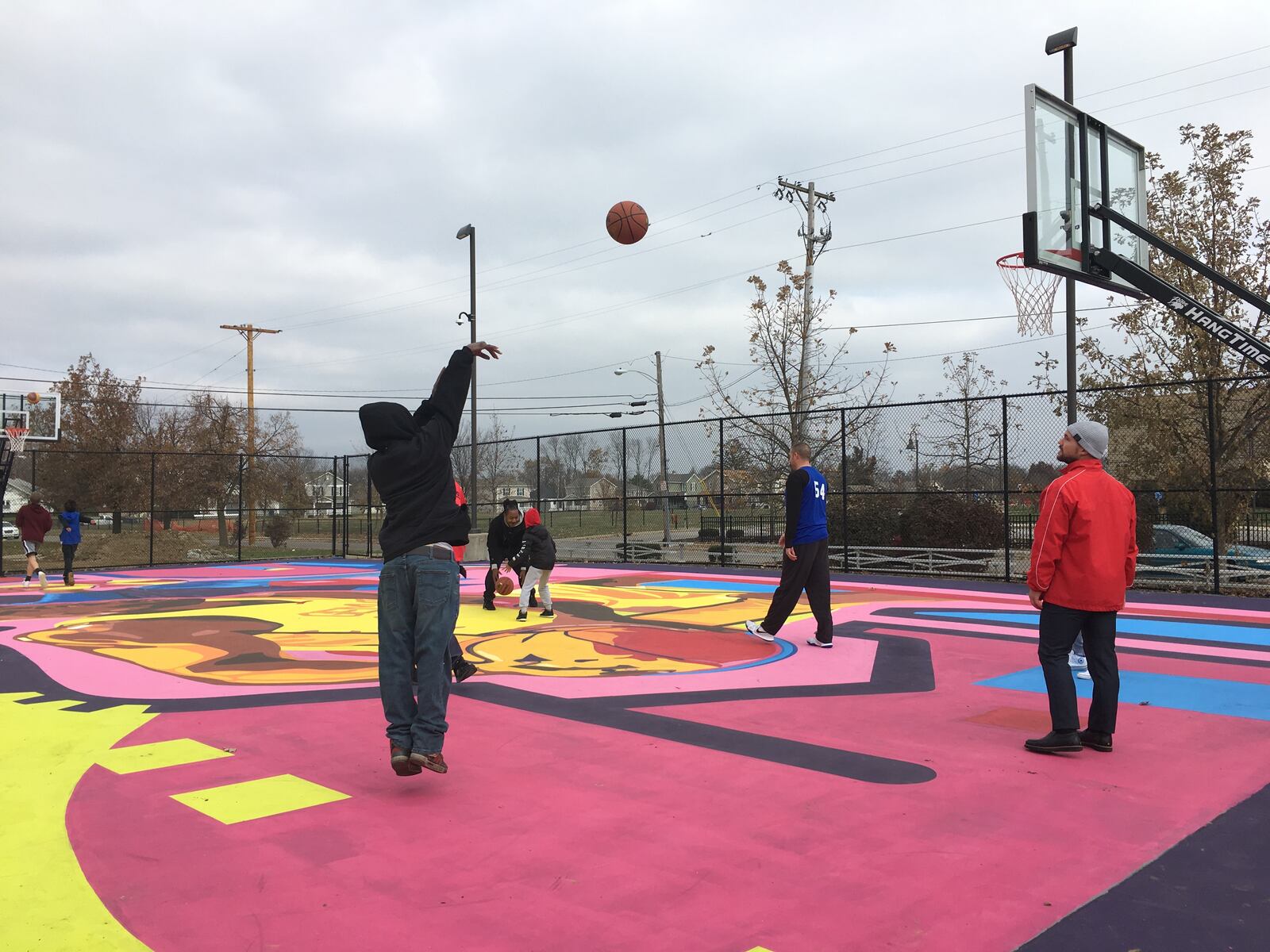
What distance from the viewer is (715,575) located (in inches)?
685

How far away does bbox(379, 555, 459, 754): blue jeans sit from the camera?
4.36 meters

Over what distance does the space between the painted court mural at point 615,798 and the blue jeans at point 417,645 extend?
329 millimetres

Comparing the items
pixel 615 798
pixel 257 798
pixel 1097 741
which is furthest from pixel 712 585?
pixel 257 798

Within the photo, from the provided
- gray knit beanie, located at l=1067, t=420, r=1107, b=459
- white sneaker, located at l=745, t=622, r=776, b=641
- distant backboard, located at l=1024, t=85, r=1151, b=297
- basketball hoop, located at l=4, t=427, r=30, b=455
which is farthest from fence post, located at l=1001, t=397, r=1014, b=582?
basketball hoop, located at l=4, t=427, r=30, b=455

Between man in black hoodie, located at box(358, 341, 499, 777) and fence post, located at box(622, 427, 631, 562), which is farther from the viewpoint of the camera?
fence post, located at box(622, 427, 631, 562)

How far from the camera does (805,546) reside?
8.46m

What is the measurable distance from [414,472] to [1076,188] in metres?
8.54

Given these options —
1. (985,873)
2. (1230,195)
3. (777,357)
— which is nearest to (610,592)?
(985,873)

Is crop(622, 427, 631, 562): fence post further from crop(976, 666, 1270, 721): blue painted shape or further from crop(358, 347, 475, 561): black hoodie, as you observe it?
crop(358, 347, 475, 561): black hoodie

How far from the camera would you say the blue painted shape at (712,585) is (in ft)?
48.0

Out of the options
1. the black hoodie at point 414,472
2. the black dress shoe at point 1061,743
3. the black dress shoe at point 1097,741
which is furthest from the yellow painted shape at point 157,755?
the black dress shoe at point 1097,741

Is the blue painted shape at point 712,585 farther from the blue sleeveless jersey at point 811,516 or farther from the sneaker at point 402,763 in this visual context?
the sneaker at point 402,763

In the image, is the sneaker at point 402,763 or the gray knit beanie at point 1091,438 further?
the gray knit beanie at point 1091,438

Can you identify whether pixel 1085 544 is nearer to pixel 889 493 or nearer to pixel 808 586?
pixel 808 586
